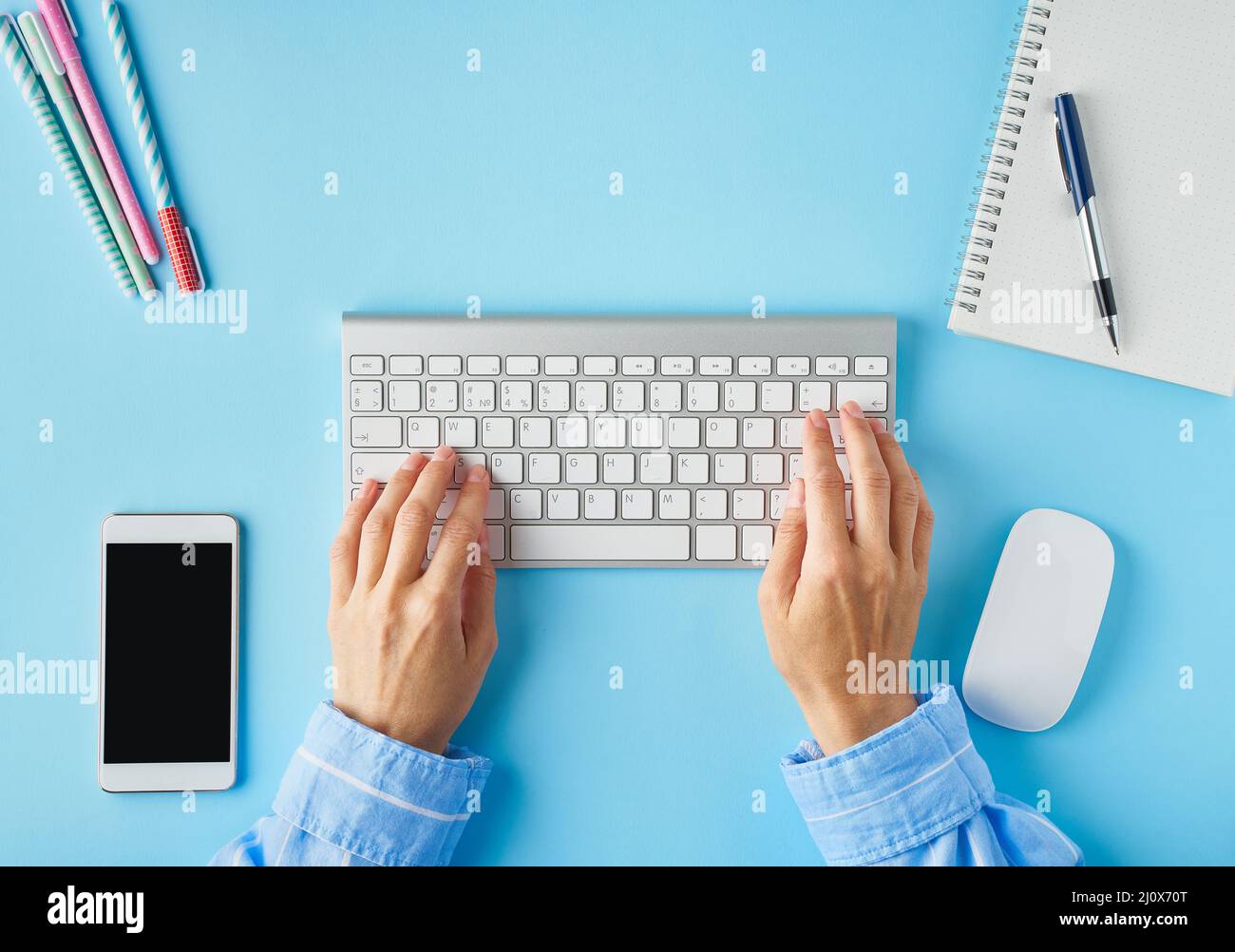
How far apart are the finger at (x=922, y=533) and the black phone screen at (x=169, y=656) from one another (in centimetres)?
75

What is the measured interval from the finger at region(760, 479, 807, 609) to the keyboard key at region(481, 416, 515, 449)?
12.0 inches

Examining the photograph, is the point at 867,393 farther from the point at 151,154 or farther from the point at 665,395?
the point at 151,154

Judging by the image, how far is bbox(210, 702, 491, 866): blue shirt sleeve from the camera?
85 cm

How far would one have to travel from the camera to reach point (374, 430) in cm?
90

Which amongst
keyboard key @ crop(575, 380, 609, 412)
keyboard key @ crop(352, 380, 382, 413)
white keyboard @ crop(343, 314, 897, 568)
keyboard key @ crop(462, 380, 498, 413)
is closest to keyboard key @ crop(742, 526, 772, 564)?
white keyboard @ crop(343, 314, 897, 568)

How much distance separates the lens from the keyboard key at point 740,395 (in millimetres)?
896

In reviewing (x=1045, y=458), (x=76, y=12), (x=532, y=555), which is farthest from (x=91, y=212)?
(x=1045, y=458)

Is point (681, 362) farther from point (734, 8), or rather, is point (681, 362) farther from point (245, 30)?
point (245, 30)

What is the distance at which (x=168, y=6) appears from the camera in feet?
2.98

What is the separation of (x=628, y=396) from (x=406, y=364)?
242 mm

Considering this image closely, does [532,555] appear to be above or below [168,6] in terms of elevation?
below

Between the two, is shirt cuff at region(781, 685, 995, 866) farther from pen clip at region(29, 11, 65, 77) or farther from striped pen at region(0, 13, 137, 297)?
pen clip at region(29, 11, 65, 77)

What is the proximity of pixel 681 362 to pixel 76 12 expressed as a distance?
76cm

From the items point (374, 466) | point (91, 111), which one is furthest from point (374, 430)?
point (91, 111)
